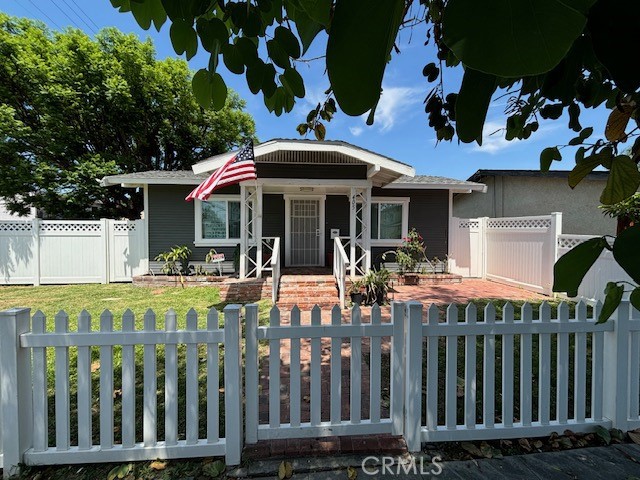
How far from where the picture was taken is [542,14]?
36cm

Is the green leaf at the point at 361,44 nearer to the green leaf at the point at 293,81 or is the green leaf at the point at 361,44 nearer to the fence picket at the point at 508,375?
the green leaf at the point at 293,81

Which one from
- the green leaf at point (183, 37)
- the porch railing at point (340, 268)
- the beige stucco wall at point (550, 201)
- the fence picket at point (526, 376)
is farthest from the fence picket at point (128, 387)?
the beige stucco wall at point (550, 201)

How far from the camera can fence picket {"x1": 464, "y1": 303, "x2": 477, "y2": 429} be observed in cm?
235

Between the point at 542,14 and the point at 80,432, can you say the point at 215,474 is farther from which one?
the point at 542,14

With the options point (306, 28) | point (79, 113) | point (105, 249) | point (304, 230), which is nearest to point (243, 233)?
point (304, 230)

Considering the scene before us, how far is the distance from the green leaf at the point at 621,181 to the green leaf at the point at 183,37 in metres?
1.39

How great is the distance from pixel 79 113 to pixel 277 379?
17642 mm

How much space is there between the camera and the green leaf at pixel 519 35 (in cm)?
35

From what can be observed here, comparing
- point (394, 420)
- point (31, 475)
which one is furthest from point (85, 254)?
point (394, 420)

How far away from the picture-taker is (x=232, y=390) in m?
2.19

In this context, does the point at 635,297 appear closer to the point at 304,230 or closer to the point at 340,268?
the point at 340,268

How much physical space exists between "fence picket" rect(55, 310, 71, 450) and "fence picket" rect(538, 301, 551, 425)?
3.32 meters

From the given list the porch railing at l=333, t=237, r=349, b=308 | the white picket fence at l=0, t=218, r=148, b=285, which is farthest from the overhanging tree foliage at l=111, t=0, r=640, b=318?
the white picket fence at l=0, t=218, r=148, b=285

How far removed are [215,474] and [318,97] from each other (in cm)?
263
